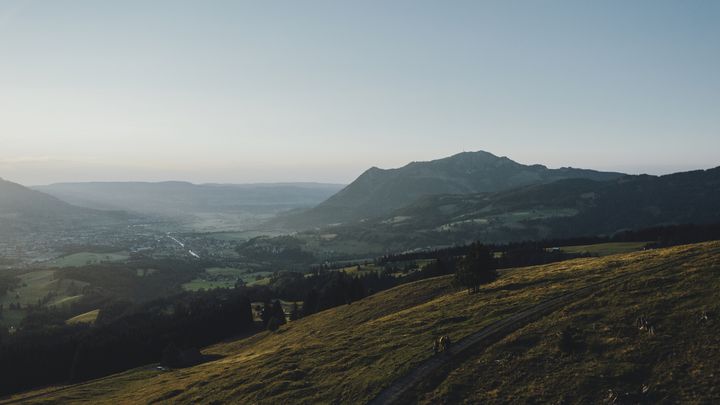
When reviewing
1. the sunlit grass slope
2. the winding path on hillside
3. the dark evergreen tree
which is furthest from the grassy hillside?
the dark evergreen tree

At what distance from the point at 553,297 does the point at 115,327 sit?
162020 millimetres

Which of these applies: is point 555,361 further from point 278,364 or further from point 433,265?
point 433,265

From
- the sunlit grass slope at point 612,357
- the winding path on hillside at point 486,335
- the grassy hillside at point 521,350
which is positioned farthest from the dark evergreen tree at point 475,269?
the sunlit grass slope at point 612,357

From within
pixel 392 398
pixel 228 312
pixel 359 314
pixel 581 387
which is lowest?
pixel 228 312

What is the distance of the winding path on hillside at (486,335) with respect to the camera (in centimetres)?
4341

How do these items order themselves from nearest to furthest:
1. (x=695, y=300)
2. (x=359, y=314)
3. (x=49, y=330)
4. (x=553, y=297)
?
(x=695, y=300) → (x=553, y=297) → (x=359, y=314) → (x=49, y=330)

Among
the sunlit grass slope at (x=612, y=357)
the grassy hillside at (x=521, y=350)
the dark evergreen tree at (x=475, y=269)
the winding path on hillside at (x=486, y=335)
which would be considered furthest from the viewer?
the dark evergreen tree at (x=475, y=269)

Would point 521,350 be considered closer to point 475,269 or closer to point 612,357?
point 612,357

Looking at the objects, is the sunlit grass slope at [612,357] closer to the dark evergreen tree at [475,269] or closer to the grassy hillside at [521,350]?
the grassy hillside at [521,350]

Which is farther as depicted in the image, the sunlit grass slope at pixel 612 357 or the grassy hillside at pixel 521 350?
the grassy hillside at pixel 521 350

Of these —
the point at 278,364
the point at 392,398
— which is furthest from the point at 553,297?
the point at 278,364

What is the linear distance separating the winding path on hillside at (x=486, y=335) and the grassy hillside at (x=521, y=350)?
1194 mm

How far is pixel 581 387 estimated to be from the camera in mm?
37375

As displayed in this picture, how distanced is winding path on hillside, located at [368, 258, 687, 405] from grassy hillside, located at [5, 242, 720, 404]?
47.0 inches
